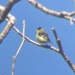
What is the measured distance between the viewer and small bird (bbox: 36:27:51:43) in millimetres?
2139

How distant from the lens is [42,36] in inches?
89.7

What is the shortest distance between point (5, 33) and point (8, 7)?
116 mm

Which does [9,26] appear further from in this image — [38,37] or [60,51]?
[38,37]

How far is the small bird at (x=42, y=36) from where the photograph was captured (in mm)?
2139

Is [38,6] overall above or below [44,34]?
above

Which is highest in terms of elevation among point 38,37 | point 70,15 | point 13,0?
point 13,0

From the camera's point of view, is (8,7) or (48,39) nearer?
(8,7)

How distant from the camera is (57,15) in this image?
16.7 inches

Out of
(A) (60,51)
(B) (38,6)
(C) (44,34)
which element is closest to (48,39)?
(C) (44,34)

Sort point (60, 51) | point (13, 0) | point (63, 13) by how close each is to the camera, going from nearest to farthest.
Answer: point (13, 0) < point (63, 13) < point (60, 51)

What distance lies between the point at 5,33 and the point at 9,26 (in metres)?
0.02

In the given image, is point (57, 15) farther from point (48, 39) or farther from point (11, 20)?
point (48, 39)

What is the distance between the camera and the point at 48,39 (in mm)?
2131

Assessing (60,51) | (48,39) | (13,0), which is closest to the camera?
(13,0)
